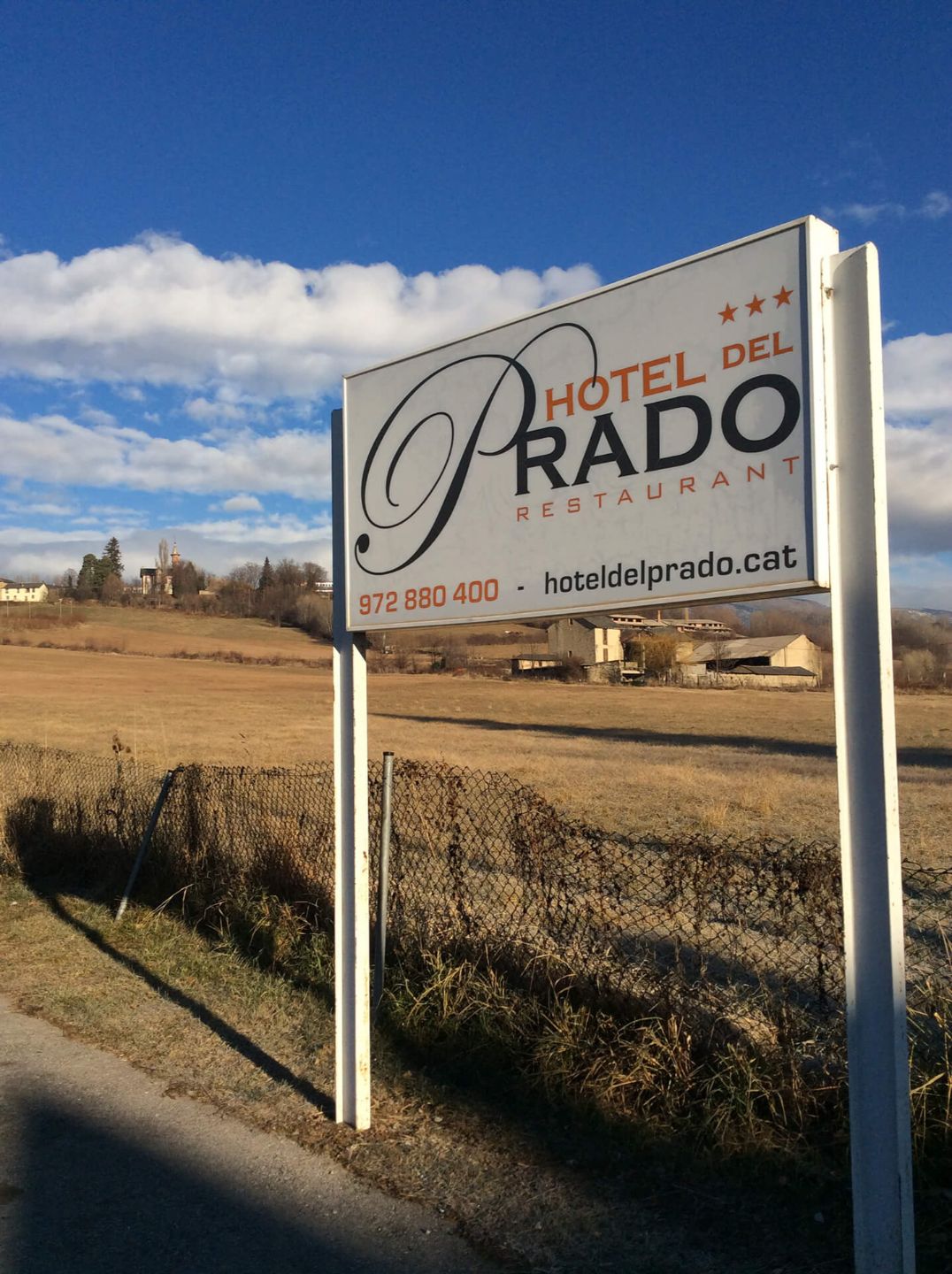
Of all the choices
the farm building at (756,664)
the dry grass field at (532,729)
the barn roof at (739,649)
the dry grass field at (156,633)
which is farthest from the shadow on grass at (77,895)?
the barn roof at (739,649)

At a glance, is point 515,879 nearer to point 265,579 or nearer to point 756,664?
point 756,664

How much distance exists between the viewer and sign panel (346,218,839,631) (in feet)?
10.0

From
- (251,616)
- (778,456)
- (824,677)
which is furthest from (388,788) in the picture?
(251,616)

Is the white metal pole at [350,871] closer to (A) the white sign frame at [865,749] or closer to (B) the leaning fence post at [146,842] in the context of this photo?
(A) the white sign frame at [865,749]

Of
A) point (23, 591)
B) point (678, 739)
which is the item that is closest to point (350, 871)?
point (678, 739)

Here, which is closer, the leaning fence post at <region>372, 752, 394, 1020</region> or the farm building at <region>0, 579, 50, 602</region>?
the leaning fence post at <region>372, 752, 394, 1020</region>

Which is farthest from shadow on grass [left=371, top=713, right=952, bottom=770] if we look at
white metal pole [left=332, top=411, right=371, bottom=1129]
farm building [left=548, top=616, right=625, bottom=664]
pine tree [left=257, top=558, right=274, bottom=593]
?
pine tree [left=257, top=558, right=274, bottom=593]

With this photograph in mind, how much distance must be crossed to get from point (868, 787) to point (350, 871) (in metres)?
2.17

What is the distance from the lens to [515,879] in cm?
798

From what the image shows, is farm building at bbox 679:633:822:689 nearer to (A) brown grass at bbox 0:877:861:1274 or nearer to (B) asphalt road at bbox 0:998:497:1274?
(A) brown grass at bbox 0:877:861:1274

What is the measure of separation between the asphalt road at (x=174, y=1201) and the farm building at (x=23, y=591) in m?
122

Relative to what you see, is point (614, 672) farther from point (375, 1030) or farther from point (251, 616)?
point (375, 1030)

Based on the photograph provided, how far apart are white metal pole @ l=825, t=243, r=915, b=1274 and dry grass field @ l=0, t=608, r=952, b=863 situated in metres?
8.05

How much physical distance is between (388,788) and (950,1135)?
314 cm
